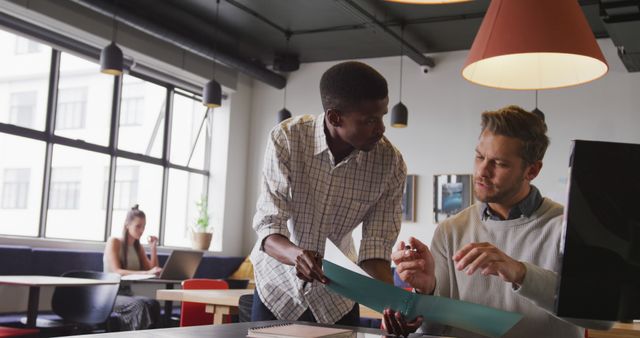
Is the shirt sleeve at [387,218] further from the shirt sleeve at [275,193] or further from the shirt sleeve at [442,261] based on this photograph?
the shirt sleeve at [275,193]

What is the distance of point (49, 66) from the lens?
7066mm

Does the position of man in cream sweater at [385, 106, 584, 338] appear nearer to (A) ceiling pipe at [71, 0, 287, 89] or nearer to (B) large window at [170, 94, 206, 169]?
(A) ceiling pipe at [71, 0, 287, 89]

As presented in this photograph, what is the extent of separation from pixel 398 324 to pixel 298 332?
0.28m

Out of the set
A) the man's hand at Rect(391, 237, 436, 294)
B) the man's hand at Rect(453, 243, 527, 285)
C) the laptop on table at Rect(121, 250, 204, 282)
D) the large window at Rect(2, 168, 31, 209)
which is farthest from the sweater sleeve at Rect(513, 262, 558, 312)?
the large window at Rect(2, 168, 31, 209)

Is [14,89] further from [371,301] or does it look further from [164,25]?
[371,301]

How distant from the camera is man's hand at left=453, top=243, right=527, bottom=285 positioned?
1350 mm

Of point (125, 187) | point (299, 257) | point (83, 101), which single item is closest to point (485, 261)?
point (299, 257)

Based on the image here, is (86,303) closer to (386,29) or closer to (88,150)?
(88,150)

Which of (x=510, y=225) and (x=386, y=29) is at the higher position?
(x=386, y=29)

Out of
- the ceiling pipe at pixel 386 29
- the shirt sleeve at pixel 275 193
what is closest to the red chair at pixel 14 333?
the shirt sleeve at pixel 275 193

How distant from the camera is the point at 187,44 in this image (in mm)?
7816

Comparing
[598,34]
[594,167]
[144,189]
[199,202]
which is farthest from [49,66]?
[594,167]

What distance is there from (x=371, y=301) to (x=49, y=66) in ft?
21.0

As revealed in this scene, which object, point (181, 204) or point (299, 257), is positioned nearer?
point (299, 257)
